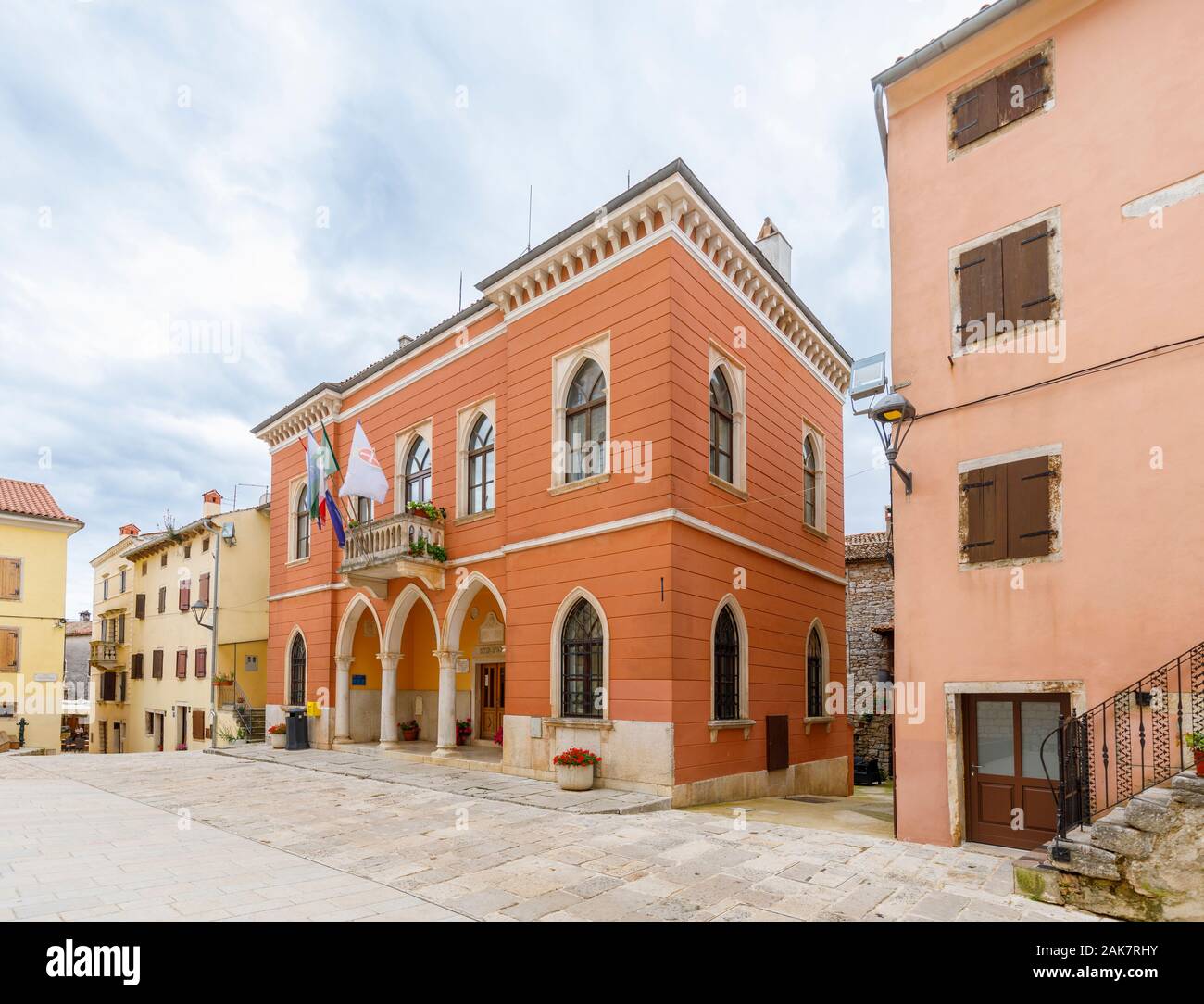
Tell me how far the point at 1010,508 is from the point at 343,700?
53.0ft

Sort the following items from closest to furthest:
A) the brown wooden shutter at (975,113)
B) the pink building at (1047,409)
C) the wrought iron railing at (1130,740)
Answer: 1. the wrought iron railing at (1130,740)
2. the pink building at (1047,409)
3. the brown wooden shutter at (975,113)

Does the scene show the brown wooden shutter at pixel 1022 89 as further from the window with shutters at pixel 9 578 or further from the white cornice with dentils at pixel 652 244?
the window with shutters at pixel 9 578

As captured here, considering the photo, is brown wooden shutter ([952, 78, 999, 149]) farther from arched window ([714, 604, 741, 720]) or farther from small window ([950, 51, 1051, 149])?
arched window ([714, 604, 741, 720])

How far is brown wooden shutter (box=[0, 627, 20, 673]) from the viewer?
26734mm

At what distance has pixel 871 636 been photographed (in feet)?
74.4

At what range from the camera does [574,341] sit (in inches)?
558

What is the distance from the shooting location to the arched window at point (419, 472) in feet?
59.2

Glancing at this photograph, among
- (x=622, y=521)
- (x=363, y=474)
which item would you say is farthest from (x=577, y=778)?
(x=363, y=474)

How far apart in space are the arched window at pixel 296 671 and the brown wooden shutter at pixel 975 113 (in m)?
18.8

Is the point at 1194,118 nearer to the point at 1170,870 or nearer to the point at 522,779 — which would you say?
the point at 1170,870

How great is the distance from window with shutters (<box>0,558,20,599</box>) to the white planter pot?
24657 millimetres

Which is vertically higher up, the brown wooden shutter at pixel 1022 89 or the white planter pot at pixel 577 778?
the brown wooden shutter at pixel 1022 89

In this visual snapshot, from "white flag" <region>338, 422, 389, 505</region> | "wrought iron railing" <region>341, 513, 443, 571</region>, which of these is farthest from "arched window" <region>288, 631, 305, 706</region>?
"white flag" <region>338, 422, 389, 505</region>

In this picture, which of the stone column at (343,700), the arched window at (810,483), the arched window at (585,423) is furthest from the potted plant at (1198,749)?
the stone column at (343,700)
